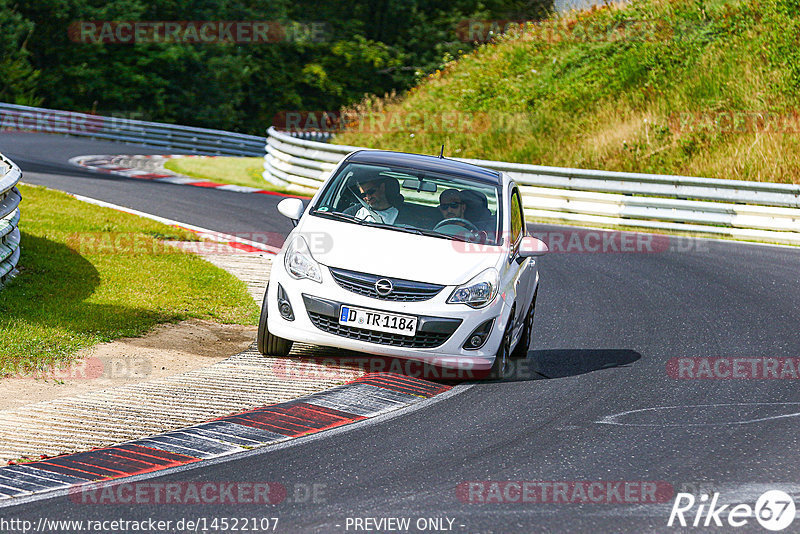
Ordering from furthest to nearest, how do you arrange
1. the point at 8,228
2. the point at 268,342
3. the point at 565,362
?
the point at 8,228, the point at 565,362, the point at 268,342

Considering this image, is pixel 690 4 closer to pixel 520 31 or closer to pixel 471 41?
pixel 520 31

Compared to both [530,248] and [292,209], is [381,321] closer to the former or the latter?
[292,209]

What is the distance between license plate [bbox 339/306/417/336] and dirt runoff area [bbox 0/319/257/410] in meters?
1.47

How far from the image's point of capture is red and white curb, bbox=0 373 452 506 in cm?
586

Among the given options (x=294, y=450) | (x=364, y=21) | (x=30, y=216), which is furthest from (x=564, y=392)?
(x=364, y=21)

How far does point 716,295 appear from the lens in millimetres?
12852

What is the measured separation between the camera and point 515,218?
9555mm

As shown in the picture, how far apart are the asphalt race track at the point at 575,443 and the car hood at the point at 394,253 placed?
0.97 metres

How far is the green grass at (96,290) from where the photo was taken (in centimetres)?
888

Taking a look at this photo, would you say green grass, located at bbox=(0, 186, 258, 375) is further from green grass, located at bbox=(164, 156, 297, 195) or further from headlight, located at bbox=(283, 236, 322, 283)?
green grass, located at bbox=(164, 156, 297, 195)

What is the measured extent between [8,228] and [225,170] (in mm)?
17498
